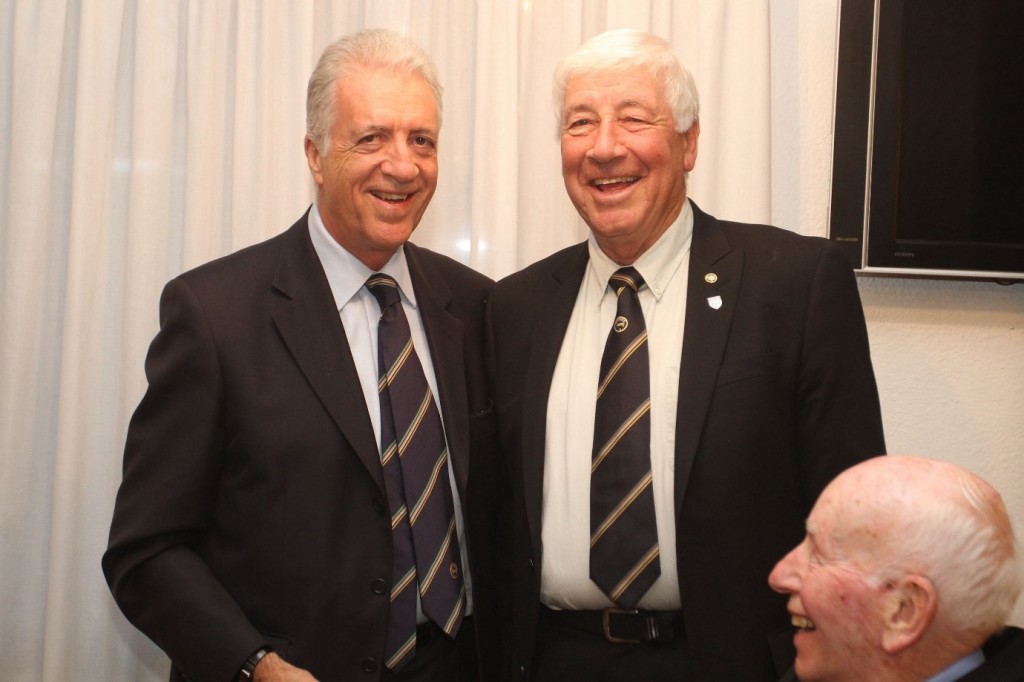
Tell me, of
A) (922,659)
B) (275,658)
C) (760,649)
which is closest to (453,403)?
(275,658)

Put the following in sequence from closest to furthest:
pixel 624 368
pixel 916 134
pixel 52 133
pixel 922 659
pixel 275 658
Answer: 1. pixel 922 659
2. pixel 275 658
3. pixel 624 368
4. pixel 916 134
5. pixel 52 133

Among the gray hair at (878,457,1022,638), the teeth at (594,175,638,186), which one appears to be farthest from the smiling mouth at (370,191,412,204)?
the gray hair at (878,457,1022,638)

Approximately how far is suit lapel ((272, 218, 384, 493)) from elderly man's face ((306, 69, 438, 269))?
4.9 inches

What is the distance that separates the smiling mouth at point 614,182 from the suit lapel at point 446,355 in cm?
43

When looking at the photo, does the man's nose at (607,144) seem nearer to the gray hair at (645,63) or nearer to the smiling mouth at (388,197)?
the gray hair at (645,63)

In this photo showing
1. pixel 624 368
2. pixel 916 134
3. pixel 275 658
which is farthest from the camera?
pixel 916 134

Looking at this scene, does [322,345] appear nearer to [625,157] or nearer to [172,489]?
[172,489]

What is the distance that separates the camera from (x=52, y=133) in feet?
9.37

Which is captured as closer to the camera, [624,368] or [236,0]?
[624,368]

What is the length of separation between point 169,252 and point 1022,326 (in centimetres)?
235

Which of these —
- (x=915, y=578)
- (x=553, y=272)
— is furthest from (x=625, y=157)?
(x=915, y=578)

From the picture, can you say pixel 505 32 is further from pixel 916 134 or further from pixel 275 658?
pixel 275 658

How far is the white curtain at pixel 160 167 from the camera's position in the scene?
284cm

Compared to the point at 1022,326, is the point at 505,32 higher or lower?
higher
